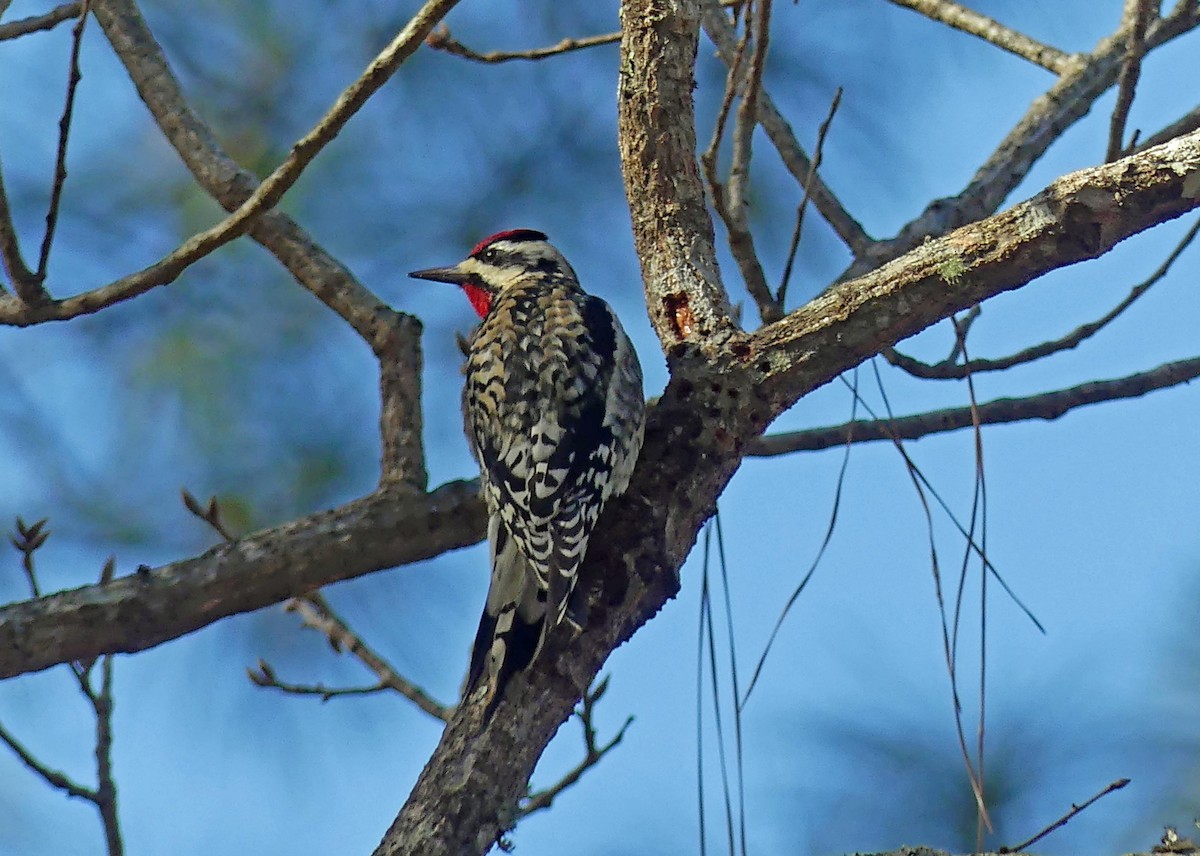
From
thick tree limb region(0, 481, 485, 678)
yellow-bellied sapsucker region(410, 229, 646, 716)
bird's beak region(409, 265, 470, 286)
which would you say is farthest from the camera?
bird's beak region(409, 265, 470, 286)

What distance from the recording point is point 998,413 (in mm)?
3338

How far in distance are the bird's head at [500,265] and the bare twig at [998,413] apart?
2.88 feet

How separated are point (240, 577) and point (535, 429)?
71 centimetres

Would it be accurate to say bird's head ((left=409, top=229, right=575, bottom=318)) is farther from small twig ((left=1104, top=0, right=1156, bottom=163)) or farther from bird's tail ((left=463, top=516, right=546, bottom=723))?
small twig ((left=1104, top=0, right=1156, bottom=163))

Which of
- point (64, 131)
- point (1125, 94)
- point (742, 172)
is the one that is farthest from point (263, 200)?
point (1125, 94)

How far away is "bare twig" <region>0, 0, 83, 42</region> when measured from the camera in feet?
10.3

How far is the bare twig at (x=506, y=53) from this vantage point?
3506 millimetres

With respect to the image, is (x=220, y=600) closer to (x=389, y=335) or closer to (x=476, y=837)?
(x=389, y=335)

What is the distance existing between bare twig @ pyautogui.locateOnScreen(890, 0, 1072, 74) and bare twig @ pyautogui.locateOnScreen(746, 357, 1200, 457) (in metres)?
1.06

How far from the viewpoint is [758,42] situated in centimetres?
287

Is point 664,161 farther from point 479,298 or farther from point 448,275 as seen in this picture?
point 479,298

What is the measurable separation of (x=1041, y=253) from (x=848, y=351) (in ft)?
1.19

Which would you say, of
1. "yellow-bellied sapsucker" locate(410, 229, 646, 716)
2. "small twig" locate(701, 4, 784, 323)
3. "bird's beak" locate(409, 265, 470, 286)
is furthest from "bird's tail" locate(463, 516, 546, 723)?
"bird's beak" locate(409, 265, 470, 286)

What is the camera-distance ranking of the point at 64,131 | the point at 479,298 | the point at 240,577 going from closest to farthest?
the point at 64,131 → the point at 240,577 → the point at 479,298
